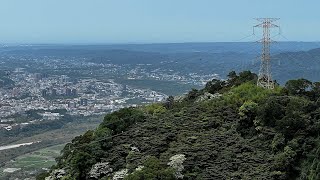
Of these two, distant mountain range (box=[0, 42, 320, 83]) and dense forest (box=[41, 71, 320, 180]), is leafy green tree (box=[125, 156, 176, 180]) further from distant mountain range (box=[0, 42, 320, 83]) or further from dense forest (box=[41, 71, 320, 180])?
distant mountain range (box=[0, 42, 320, 83])

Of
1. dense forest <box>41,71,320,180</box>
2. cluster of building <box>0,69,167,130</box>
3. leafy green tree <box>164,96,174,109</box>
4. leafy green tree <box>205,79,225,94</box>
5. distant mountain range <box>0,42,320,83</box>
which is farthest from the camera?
cluster of building <box>0,69,167,130</box>

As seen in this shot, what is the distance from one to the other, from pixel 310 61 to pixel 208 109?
42569mm

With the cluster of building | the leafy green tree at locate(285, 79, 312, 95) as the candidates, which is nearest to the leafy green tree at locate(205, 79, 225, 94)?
the leafy green tree at locate(285, 79, 312, 95)

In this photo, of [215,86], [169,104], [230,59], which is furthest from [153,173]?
Answer: [230,59]

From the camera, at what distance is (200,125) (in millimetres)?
17016

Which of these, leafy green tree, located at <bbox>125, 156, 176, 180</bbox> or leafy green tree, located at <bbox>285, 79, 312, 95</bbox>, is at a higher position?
leafy green tree, located at <bbox>285, 79, 312, 95</bbox>

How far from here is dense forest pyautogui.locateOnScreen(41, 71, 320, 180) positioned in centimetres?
1305

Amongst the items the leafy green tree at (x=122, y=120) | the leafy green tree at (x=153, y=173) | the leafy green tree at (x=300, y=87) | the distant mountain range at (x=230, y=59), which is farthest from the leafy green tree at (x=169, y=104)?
the leafy green tree at (x=153, y=173)

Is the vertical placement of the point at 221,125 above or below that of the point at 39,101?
above

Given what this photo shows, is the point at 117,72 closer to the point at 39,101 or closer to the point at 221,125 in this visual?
the point at 39,101

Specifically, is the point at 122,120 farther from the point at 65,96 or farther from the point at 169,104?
the point at 65,96

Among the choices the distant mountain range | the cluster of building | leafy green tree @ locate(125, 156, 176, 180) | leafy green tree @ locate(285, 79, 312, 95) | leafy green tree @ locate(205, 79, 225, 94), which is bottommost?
the cluster of building

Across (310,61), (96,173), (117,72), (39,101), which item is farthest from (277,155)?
(117,72)

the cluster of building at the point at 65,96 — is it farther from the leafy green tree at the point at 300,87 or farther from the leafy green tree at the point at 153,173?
the leafy green tree at the point at 153,173
